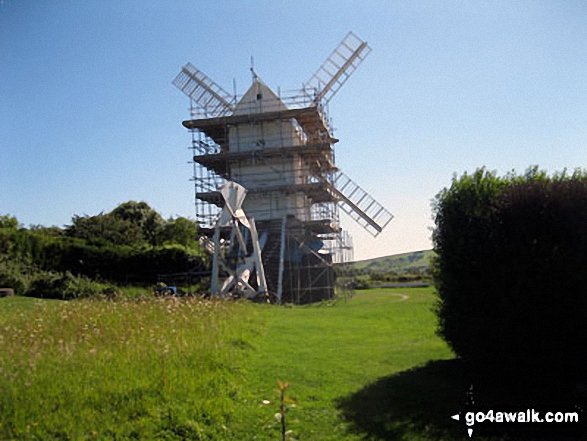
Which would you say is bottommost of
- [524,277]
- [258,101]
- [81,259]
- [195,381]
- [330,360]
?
[330,360]

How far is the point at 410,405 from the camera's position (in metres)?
7.18

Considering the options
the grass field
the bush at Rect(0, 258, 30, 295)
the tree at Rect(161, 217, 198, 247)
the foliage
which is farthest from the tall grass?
the tree at Rect(161, 217, 198, 247)

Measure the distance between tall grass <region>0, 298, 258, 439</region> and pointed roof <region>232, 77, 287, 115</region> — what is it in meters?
23.6

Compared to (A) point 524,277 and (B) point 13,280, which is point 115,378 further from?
(B) point 13,280

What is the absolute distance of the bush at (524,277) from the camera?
7254 millimetres

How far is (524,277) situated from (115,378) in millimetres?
5702

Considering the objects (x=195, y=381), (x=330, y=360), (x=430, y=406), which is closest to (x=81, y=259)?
(x=330, y=360)

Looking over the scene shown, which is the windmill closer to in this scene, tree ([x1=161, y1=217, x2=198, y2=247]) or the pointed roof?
the pointed roof

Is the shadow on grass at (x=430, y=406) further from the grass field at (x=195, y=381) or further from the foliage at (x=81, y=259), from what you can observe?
the foliage at (x=81, y=259)

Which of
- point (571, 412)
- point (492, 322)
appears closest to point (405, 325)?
point (492, 322)

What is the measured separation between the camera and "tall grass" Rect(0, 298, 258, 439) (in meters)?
5.49

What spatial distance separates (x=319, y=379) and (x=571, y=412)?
3595mm

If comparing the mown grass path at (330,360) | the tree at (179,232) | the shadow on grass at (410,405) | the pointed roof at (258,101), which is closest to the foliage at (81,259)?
the tree at (179,232)

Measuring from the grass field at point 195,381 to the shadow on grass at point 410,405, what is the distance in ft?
0.06
